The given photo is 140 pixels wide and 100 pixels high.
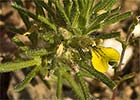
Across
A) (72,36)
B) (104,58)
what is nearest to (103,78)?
(104,58)

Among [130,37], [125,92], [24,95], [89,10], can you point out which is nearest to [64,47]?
[89,10]

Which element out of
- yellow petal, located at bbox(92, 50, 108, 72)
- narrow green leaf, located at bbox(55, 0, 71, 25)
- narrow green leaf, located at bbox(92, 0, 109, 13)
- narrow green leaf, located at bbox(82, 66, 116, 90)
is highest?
narrow green leaf, located at bbox(92, 0, 109, 13)

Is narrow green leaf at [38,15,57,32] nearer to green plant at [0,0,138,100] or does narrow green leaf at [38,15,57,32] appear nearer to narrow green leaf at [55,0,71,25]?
green plant at [0,0,138,100]

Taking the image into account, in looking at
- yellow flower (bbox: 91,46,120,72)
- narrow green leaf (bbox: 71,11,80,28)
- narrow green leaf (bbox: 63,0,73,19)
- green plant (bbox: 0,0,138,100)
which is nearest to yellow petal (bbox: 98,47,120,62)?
yellow flower (bbox: 91,46,120,72)

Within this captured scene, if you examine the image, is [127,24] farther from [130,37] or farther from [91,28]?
[91,28]

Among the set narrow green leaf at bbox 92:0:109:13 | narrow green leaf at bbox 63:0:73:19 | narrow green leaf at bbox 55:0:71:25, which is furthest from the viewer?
narrow green leaf at bbox 92:0:109:13

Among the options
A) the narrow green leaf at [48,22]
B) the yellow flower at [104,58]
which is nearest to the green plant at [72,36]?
the narrow green leaf at [48,22]

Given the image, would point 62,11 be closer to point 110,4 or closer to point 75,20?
point 75,20
